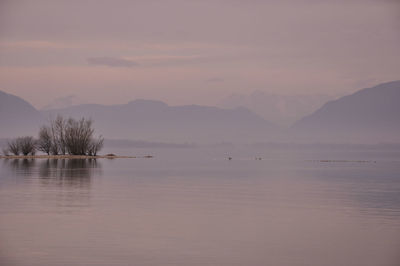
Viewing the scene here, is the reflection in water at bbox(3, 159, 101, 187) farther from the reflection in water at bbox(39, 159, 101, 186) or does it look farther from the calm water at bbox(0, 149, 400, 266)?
the calm water at bbox(0, 149, 400, 266)

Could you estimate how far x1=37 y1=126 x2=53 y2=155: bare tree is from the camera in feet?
257

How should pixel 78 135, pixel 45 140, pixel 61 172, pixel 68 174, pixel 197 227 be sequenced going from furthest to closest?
pixel 45 140
pixel 78 135
pixel 61 172
pixel 68 174
pixel 197 227

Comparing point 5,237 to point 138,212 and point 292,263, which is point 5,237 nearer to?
point 138,212

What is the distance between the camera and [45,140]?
3120 inches

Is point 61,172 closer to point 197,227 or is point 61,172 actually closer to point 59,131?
point 197,227

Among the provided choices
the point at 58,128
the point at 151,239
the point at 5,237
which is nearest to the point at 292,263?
the point at 151,239

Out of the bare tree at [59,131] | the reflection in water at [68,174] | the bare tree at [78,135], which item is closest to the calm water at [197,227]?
the reflection in water at [68,174]

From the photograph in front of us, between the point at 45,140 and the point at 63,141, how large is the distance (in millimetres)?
2653

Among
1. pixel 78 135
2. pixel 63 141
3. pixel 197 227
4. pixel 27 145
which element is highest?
pixel 78 135

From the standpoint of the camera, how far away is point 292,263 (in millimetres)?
11891

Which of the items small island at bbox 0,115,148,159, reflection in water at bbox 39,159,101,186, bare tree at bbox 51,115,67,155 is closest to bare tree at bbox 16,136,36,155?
small island at bbox 0,115,148,159

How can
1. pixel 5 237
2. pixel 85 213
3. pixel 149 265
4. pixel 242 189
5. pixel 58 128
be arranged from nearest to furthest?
pixel 149 265 < pixel 5 237 < pixel 85 213 < pixel 242 189 < pixel 58 128

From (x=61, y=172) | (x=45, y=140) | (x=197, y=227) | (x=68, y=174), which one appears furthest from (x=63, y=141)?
(x=197, y=227)

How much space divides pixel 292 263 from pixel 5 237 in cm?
708
